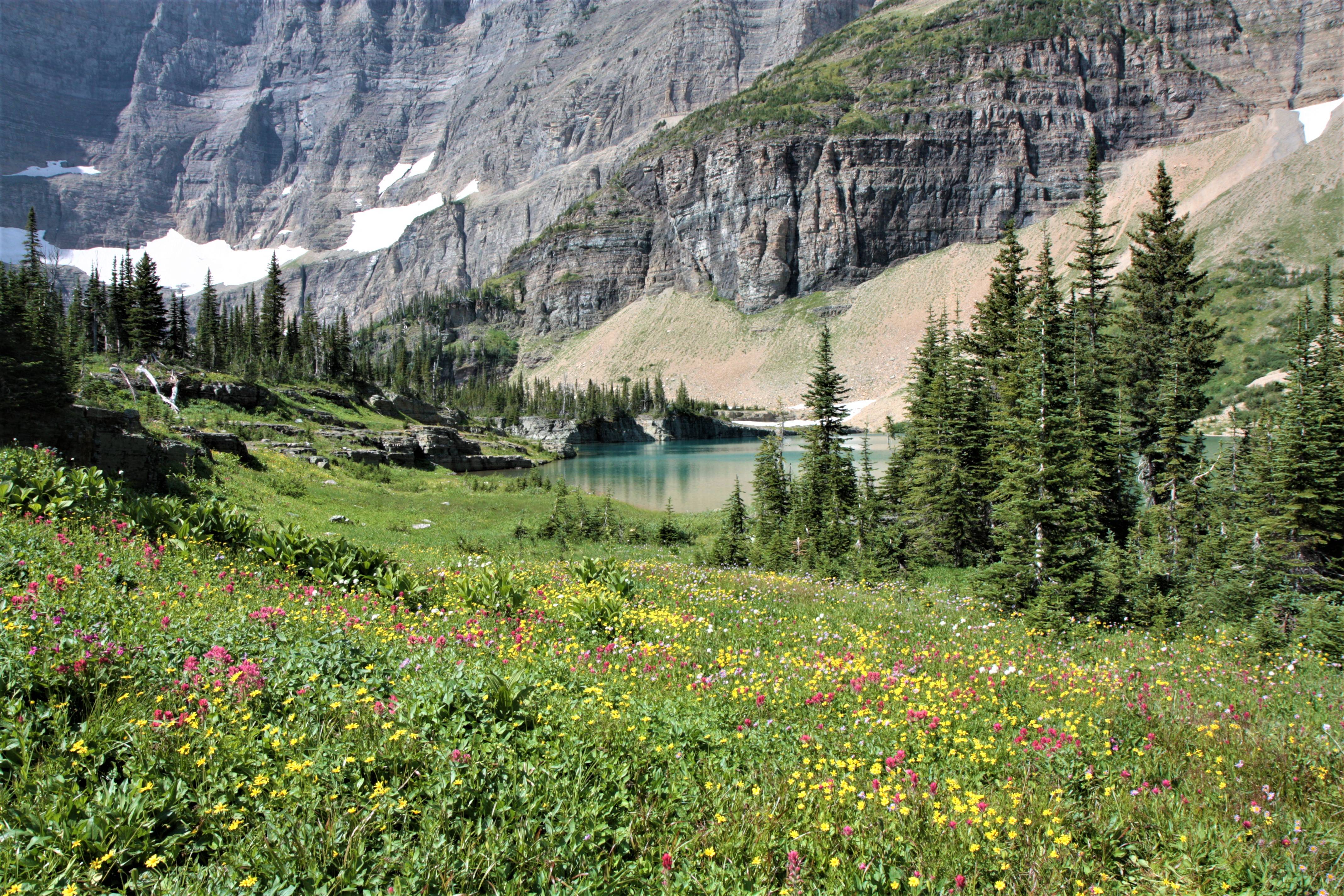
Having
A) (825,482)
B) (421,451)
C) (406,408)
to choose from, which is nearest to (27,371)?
(825,482)

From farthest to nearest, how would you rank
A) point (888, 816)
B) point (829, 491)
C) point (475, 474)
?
point (475, 474), point (829, 491), point (888, 816)

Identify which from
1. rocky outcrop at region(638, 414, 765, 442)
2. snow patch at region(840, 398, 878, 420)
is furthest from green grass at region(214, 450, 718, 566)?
snow patch at region(840, 398, 878, 420)

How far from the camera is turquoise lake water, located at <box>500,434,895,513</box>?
52.0 metres

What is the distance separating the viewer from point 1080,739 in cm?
604

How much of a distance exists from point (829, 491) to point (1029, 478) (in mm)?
11923

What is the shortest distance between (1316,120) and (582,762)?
962 ft

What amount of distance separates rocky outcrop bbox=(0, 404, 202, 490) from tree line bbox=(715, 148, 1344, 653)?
17880 mm

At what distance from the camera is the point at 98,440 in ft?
54.4

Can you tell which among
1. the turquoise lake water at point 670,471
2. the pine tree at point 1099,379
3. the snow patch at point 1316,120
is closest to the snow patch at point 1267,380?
the turquoise lake water at point 670,471

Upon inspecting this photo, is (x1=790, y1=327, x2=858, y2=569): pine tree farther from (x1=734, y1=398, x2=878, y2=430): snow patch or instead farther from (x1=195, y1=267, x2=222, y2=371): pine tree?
(x1=734, y1=398, x2=878, y2=430): snow patch

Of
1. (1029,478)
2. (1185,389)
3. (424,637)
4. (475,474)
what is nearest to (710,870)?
(424,637)

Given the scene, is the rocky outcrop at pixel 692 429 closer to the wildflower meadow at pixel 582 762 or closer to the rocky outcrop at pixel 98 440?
the rocky outcrop at pixel 98 440

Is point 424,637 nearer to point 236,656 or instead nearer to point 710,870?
point 236,656

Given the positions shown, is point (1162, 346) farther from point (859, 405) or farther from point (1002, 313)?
point (859, 405)
